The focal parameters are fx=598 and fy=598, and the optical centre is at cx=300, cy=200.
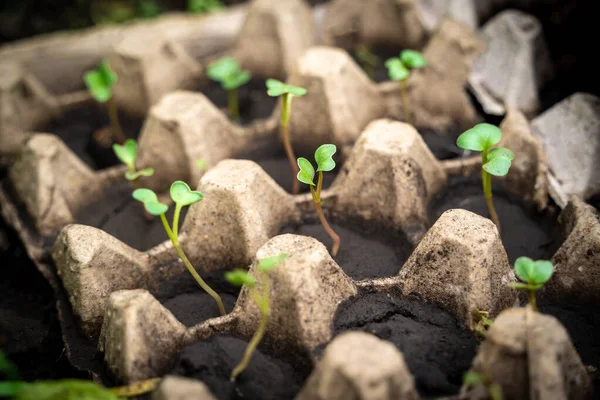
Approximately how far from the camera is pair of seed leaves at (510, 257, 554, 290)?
145cm

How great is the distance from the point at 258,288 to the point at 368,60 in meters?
1.60

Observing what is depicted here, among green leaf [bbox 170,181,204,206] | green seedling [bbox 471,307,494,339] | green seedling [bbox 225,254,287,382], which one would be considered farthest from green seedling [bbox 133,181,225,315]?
green seedling [bbox 471,307,494,339]

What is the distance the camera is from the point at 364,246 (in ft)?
6.21

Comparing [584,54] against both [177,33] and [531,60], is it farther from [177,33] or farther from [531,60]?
[177,33]

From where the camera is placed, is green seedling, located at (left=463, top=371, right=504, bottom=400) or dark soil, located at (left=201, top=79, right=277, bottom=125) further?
dark soil, located at (left=201, top=79, right=277, bottom=125)

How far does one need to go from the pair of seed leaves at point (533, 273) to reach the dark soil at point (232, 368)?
60 cm

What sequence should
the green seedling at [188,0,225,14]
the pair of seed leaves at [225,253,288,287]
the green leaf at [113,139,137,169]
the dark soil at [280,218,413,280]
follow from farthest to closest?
the green seedling at [188,0,225,14], the green leaf at [113,139,137,169], the dark soil at [280,218,413,280], the pair of seed leaves at [225,253,288,287]

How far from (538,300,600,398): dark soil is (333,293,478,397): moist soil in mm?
288

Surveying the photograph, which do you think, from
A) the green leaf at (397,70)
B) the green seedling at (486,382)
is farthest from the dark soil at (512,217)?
the green seedling at (486,382)

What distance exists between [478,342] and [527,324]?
0.23 meters

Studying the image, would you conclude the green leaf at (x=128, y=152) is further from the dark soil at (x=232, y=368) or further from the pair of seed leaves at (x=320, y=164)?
the dark soil at (x=232, y=368)

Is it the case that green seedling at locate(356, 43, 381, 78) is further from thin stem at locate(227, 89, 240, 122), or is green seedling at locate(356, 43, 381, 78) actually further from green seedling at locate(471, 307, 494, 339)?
green seedling at locate(471, 307, 494, 339)

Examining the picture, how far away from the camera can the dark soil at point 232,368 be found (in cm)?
143

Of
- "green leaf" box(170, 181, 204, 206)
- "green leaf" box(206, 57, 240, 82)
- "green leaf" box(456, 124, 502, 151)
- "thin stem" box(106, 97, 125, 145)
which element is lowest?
"thin stem" box(106, 97, 125, 145)
